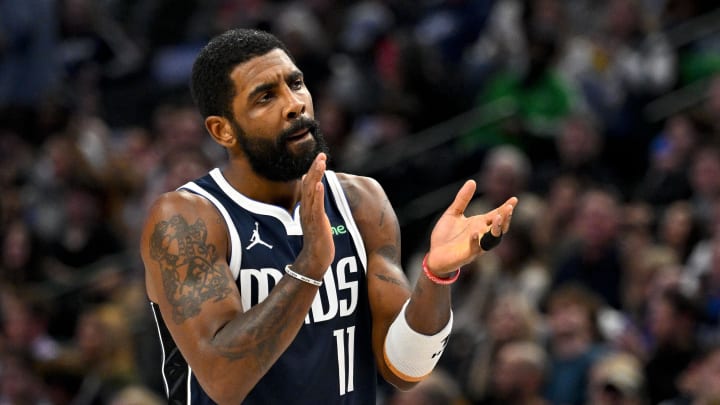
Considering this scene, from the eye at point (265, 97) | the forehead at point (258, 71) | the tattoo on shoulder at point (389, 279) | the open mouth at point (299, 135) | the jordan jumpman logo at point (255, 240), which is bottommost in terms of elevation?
the tattoo on shoulder at point (389, 279)

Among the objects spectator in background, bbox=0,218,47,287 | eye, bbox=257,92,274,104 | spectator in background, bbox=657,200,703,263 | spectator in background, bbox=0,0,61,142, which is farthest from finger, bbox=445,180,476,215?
spectator in background, bbox=0,0,61,142

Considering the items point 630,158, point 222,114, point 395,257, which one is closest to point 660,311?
point 630,158

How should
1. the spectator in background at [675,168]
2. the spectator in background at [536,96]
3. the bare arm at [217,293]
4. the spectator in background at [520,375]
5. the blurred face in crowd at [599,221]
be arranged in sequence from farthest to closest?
1. the spectator in background at [536,96]
2. the spectator in background at [675,168]
3. the blurred face in crowd at [599,221]
4. the spectator in background at [520,375]
5. the bare arm at [217,293]

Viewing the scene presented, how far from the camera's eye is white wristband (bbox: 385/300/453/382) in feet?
13.3

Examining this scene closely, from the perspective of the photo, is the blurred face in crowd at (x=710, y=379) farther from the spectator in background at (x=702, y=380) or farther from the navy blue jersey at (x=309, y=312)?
the navy blue jersey at (x=309, y=312)

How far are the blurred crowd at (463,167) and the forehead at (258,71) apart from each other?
350 cm

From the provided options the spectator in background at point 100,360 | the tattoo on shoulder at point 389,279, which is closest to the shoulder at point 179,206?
the tattoo on shoulder at point 389,279

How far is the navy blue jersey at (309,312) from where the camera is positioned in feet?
13.2

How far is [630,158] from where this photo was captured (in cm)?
990

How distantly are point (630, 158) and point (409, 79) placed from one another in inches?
78.2

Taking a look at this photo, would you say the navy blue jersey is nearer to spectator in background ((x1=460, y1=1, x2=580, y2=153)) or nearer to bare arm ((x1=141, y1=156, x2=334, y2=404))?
bare arm ((x1=141, y1=156, x2=334, y2=404))

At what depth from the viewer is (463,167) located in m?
10.3

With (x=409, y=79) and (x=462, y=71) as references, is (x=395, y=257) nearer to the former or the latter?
(x=409, y=79)

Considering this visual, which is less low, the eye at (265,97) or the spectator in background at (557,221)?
the eye at (265,97)
